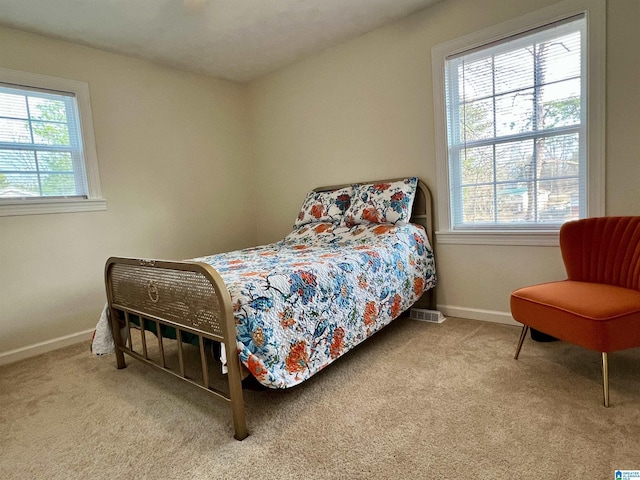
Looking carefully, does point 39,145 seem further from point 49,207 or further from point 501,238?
point 501,238

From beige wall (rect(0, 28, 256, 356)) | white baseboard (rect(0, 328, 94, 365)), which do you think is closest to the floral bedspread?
beige wall (rect(0, 28, 256, 356))

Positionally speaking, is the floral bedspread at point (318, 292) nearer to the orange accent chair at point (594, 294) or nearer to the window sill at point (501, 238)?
the window sill at point (501, 238)

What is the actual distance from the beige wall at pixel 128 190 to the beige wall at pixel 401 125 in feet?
1.54

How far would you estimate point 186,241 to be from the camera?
11.6 feet

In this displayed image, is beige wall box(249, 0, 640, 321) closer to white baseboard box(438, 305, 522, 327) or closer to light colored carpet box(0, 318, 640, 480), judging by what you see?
white baseboard box(438, 305, 522, 327)

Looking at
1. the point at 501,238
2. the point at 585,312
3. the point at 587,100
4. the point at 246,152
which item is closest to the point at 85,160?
the point at 246,152

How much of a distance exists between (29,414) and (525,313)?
8.49ft

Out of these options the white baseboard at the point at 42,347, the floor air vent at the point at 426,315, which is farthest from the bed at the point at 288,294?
the white baseboard at the point at 42,347

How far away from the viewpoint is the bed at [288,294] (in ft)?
4.90

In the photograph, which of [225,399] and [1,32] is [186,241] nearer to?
[1,32]

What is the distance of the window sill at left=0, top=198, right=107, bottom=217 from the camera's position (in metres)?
2.53

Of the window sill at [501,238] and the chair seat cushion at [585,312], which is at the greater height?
the window sill at [501,238]

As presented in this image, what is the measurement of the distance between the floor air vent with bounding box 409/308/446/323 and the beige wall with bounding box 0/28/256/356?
2050 mm

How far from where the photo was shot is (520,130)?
2.45 metres
